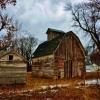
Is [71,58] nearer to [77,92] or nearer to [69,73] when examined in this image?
[69,73]

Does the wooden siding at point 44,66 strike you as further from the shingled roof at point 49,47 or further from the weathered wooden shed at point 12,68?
the weathered wooden shed at point 12,68

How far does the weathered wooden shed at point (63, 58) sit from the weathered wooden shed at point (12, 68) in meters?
11.5

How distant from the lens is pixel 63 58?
42.8m

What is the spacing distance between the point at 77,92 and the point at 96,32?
75.9ft

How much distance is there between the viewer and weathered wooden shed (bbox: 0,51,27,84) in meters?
29.6

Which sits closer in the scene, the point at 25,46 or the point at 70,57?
the point at 70,57

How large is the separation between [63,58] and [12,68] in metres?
13.9

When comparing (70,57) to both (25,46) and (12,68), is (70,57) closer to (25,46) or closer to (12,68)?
(12,68)

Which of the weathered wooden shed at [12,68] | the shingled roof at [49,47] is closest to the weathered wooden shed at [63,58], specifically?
the shingled roof at [49,47]

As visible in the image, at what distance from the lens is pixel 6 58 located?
99.4 ft

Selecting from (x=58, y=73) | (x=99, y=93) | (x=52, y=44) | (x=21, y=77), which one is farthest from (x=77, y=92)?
(x=52, y=44)

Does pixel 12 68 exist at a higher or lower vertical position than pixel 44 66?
lower

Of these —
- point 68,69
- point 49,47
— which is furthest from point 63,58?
point 49,47

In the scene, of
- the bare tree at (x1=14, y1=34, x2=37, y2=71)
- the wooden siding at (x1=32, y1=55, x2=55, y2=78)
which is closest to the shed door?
the wooden siding at (x1=32, y1=55, x2=55, y2=78)
